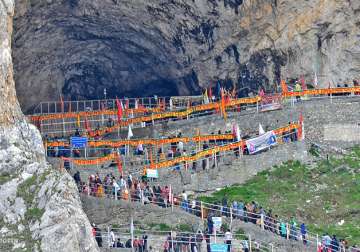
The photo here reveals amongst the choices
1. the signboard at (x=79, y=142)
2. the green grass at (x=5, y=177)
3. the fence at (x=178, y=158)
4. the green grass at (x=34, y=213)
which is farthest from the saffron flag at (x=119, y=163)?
the green grass at (x=34, y=213)

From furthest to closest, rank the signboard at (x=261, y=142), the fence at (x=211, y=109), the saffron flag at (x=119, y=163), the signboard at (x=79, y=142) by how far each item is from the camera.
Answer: the fence at (x=211, y=109) → the signboard at (x=79, y=142) → the signboard at (x=261, y=142) → the saffron flag at (x=119, y=163)

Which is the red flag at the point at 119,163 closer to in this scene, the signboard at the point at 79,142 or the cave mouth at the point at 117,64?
the signboard at the point at 79,142

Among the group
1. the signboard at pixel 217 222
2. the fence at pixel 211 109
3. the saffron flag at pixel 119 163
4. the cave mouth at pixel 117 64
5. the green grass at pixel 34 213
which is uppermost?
the cave mouth at pixel 117 64

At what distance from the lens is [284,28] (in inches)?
3573

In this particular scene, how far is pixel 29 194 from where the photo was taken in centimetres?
7412

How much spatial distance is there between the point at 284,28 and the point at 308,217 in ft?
49.1

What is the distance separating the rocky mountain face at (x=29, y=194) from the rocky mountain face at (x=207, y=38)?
12.2 meters

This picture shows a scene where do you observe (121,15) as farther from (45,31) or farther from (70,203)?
(70,203)

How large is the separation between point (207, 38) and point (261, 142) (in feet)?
31.6

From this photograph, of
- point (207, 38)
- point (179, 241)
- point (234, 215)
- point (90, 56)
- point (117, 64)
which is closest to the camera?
point (179, 241)

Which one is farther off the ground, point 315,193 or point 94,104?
point 94,104

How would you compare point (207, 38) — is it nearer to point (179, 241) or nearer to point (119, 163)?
point (119, 163)

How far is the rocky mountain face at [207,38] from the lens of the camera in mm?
90250

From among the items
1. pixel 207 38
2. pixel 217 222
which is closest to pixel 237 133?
pixel 207 38
